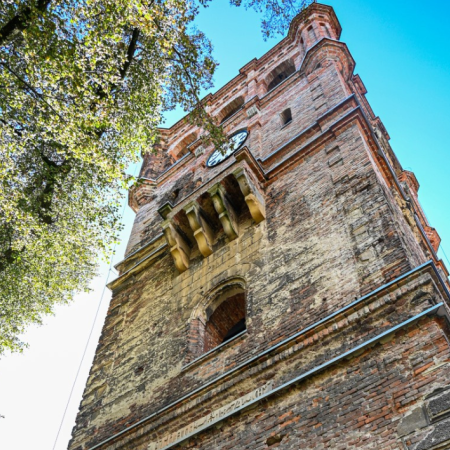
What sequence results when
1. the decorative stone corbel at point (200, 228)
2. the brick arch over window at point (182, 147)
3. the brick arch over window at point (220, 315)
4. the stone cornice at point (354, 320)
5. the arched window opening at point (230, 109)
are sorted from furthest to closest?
the brick arch over window at point (182, 147) → the arched window opening at point (230, 109) → the decorative stone corbel at point (200, 228) → the brick arch over window at point (220, 315) → the stone cornice at point (354, 320)

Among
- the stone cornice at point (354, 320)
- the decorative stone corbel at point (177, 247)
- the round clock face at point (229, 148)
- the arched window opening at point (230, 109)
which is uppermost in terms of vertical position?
the arched window opening at point (230, 109)

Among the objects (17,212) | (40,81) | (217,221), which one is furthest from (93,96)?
(217,221)

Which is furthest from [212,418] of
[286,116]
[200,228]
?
[286,116]

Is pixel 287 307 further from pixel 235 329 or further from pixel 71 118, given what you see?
pixel 71 118

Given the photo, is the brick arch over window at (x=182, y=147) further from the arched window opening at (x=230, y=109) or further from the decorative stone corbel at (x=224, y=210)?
the decorative stone corbel at (x=224, y=210)

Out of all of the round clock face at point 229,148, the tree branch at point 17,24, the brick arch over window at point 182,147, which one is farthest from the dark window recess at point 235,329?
the brick arch over window at point 182,147

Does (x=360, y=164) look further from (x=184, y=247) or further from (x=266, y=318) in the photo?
(x=184, y=247)

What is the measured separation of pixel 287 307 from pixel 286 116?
8.63 metres

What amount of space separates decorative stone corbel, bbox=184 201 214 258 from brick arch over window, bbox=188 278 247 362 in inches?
55.6

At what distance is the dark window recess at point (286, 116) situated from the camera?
16203 millimetres

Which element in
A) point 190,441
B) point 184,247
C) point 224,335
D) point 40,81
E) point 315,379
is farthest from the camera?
point 184,247

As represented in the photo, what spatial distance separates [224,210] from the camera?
12570mm

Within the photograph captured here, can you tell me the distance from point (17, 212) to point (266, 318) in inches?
202

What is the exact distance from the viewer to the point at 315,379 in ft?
24.5
